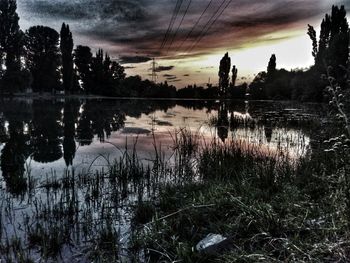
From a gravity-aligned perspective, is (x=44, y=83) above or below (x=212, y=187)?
above

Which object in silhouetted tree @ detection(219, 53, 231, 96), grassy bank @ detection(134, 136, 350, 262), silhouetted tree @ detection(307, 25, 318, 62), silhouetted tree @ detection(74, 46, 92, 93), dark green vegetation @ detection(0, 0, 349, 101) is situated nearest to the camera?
grassy bank @ detection(134, 136, 350, 262)

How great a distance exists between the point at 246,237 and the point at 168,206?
1679 millimetres

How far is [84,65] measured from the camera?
81.8 metres

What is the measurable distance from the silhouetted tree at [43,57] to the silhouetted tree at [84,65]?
34.9 ft

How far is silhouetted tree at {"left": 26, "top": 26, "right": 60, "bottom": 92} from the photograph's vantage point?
210 ft

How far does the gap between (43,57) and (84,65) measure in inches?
615

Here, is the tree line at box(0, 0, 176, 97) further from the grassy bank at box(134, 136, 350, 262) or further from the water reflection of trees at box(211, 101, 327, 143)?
the grassy bank at box(134, 136, 350, 262)

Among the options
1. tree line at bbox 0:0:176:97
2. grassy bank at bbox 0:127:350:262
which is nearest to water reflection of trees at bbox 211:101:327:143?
grassy bank at bbox 0:127:350:262

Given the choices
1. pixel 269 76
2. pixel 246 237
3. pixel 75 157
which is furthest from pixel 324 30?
pixel 246 237

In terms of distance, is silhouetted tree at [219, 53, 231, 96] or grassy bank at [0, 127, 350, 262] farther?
silhouetted tree at [219, 53, 231, 96]

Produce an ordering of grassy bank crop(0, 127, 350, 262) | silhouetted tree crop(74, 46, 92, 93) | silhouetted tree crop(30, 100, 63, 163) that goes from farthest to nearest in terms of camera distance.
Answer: silhouetted tree crop(74, 46, 92, 93), silhouetted tree crop(30, 100, 63, 163), grassy bank crop(0, 127, 350, 262)

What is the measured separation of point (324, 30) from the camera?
44.8 m

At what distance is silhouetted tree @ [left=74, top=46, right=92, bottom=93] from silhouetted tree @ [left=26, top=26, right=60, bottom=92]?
10641 mm

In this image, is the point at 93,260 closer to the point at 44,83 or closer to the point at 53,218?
the point at 53,218
